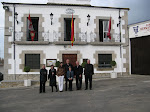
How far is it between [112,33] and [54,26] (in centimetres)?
512

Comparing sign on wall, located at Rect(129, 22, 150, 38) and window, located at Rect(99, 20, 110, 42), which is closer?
sign on wall, located at Rect(129, 22, 150, 38)

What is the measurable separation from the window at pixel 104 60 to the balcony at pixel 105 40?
1089 millimetres

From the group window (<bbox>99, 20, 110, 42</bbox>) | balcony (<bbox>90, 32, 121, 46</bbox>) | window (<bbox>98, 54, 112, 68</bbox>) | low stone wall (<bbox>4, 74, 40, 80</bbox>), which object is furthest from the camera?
window (<bbox>99, 20, 110, 42</bbox>)

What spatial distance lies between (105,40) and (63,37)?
12.5 ft

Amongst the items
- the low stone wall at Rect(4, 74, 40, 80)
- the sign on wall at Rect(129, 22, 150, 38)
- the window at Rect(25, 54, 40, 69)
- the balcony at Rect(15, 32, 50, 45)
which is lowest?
the low stone wall at Rect(4, 74, 40, 80)

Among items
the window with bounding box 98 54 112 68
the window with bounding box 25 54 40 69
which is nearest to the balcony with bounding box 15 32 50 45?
the window with bounding box 25 54 40 69

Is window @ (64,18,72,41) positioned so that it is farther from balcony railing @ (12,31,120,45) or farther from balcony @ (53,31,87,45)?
balcony @ (53,31,87,45)

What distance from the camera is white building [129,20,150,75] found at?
15.1 metres

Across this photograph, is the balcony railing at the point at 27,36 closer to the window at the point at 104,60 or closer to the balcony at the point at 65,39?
the balcony at the point at 65,39

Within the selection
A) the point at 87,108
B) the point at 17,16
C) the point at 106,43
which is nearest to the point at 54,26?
the point at 17,16

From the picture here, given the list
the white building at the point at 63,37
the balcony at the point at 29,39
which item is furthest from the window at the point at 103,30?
the balcony at the point at 29,39

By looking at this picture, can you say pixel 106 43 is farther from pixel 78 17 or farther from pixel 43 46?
pixel 43 46

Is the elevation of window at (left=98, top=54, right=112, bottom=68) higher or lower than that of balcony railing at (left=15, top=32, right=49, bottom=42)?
lower

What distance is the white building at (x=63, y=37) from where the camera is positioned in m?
14.6
